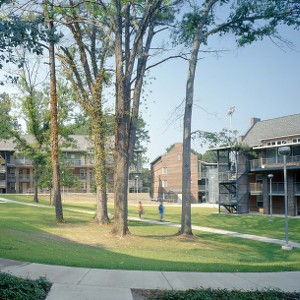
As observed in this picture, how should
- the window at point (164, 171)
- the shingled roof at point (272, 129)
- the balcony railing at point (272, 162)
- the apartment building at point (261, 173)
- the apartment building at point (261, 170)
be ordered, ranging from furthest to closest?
the window at point (164, 171) → the shingled roof at point (272, 129) → the apartment building at point (261, 173) → the apartment building at point (261, 170) → the balcony railing at point (272, 162)

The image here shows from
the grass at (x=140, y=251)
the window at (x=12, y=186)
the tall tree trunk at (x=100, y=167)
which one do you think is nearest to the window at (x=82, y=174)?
the window at (x=12, y=186)

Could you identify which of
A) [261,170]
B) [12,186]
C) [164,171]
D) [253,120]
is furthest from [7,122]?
[164,171]

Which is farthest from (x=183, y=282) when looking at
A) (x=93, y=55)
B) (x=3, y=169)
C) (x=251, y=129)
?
(x=3, y=169)

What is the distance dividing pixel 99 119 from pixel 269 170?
24929 mm

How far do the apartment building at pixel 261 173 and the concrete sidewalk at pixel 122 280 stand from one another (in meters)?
34.8

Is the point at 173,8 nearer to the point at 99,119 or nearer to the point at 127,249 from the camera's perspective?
the point at 99,119

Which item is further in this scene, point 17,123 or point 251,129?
point 251,129

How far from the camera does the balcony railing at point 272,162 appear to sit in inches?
1593

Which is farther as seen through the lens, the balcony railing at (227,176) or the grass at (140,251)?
the balcony railing at (227,176)

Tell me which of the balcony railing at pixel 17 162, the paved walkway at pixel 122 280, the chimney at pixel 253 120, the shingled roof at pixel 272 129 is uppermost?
the chimney at pixel 253 120

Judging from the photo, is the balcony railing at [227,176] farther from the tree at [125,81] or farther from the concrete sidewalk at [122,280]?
the concrete sidewalk at [122,280]

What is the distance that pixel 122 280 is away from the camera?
Result: 767 cm

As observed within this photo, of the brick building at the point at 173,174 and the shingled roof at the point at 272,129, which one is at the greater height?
the shingled roof at the point at 272,129

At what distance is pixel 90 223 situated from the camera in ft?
84.6
